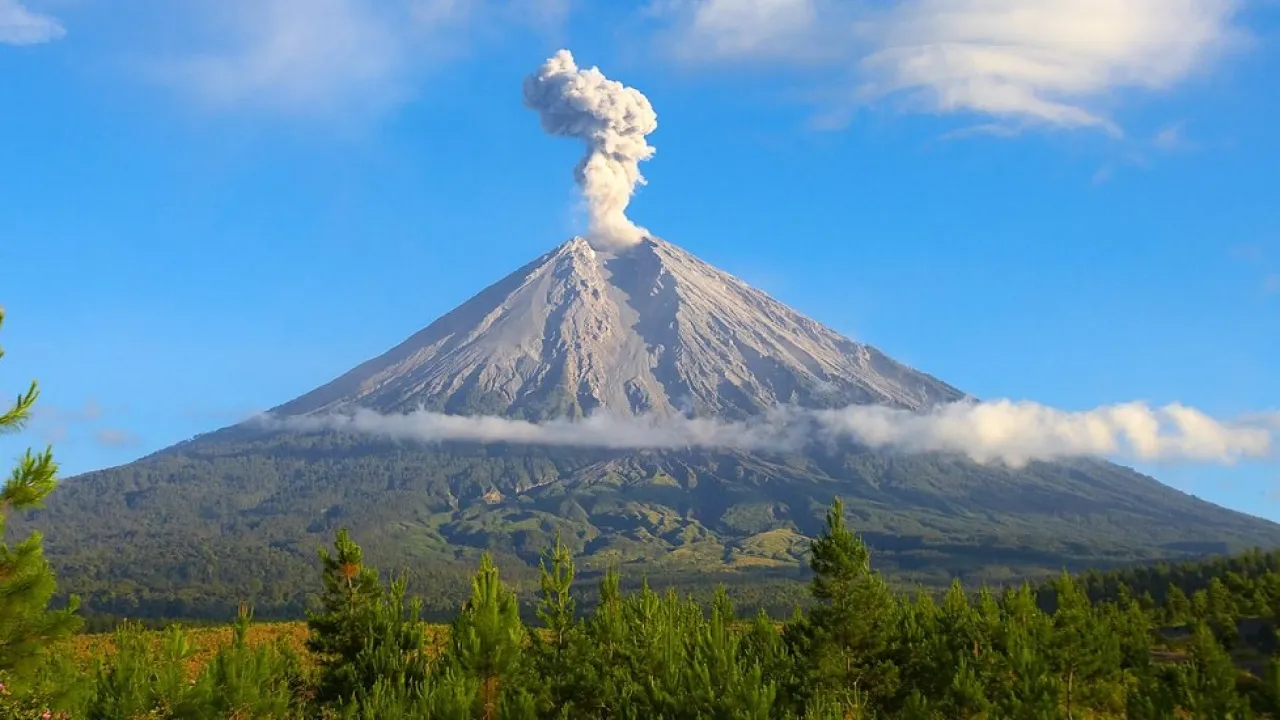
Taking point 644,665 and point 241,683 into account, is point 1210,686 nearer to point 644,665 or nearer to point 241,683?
point 644,665

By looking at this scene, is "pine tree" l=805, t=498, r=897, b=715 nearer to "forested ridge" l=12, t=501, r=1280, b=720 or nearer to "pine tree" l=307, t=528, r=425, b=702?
"forested ridge" l=12, t=501, r=1280, b=720

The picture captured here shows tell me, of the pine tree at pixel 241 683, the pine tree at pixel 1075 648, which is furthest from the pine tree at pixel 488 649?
the pine tree at pixel 1075 648

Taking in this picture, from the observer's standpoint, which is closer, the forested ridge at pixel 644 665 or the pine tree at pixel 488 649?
the forested ridge at pixel 644 665

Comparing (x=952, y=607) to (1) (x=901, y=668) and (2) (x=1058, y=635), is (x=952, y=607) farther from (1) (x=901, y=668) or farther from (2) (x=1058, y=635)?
(1) (x=901, y=668)

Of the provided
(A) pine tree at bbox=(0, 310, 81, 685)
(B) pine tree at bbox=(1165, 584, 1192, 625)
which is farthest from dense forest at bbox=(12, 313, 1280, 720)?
(B) pine tree at bbox=(1165, 584, 1192, 625)

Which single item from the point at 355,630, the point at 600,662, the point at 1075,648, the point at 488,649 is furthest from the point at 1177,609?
the point at 355,630

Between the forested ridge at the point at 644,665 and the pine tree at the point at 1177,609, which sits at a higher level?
the forested ridge at the point at 644,665

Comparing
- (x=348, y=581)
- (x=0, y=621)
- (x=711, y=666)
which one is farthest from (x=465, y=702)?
(x=348, y=581)

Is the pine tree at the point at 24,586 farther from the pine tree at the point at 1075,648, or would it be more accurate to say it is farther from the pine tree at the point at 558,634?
the pine tree at the point at 1075,648

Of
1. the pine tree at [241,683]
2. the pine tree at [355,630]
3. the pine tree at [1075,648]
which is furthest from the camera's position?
the pine tree at [1075,648]
